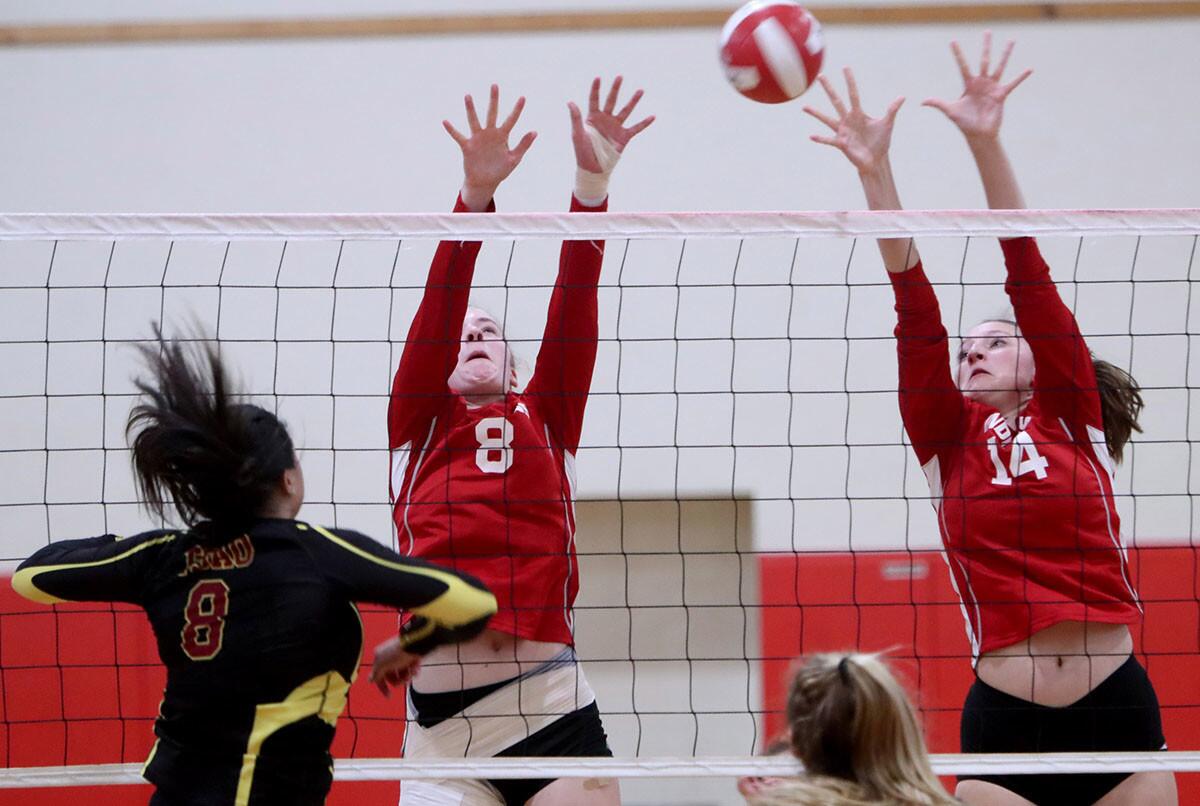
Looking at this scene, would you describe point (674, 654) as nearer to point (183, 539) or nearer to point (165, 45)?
point (165, 45)

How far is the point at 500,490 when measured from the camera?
341 cm

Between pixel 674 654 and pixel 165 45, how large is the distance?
158 inches

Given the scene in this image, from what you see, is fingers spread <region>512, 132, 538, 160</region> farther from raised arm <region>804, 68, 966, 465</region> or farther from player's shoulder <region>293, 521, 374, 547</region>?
player's shoulder <region>293, 521, 374, 547</region>

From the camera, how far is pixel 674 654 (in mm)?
6770

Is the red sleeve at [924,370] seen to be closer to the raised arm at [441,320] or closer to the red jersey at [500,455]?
the red jersey at [500,455]

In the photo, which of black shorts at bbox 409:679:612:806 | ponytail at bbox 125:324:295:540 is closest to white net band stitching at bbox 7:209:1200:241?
ponytail at bbox 125:324:295:540

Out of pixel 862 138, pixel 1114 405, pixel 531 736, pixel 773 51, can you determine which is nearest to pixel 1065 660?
pixel 1114 405

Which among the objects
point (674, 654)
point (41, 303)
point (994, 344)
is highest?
point (41, 303)

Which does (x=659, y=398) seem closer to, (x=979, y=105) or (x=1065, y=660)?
(x=979, y=105)

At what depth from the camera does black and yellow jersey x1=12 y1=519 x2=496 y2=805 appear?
237cm

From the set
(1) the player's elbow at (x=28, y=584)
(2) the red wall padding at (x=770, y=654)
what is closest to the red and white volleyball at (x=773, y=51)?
(1) the player's elbow at (x=28, y=584)

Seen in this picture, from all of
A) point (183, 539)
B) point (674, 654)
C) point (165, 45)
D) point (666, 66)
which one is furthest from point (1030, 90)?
point (183, 539)

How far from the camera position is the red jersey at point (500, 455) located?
3.35 meters

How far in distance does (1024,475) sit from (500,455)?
4.36 feet
